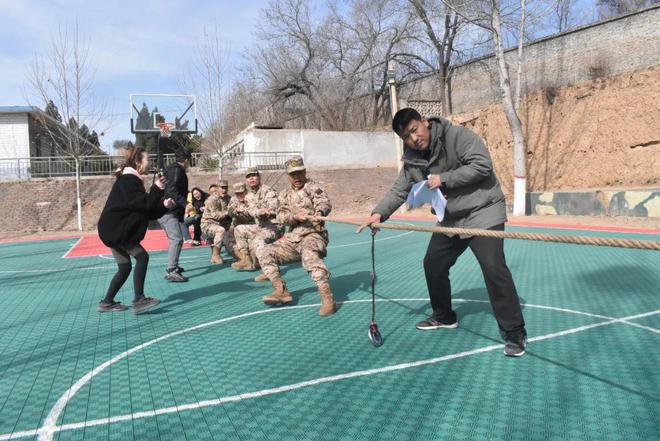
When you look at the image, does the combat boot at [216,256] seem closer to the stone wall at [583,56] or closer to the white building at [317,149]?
the white building at [317,149]

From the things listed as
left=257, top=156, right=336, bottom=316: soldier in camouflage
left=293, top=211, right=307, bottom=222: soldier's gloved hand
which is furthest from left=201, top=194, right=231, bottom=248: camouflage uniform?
left=293, top=211, right=307, bottom=222: soldier's gloved hand

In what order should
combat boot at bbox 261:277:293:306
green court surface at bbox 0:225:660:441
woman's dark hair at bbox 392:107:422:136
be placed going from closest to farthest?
1. green court surface at bbox 0:225:660:441
2. woman's dark hair at bbox 392:107:422:136
3. combat boot at bbox 261:277:293:306

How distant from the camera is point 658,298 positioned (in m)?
5.58

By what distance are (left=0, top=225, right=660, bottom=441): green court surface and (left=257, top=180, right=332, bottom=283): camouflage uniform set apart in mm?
560

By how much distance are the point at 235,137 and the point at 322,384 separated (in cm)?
3118

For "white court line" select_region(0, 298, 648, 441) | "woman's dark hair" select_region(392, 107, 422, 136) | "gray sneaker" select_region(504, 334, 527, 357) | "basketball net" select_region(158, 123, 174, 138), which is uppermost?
"basketball net" select_region(158, 123, 174, 138)

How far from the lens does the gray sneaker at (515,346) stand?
3912mm

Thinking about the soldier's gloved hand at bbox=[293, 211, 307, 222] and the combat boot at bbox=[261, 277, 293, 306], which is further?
the combat boot at bbox=[261, 277, 293, 306]

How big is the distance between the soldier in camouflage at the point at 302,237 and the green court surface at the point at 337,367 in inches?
12.8

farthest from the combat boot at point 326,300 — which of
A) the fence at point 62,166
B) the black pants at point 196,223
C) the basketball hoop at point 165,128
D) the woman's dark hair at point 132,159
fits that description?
the basketball hoop at point 165,128

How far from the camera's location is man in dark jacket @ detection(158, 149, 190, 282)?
7984 millimetres

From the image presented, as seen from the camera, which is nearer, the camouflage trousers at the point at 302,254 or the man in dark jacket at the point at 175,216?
the camouflage trousers at the point at 302,254

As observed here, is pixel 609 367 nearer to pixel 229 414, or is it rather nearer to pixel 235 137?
pixel 229 414

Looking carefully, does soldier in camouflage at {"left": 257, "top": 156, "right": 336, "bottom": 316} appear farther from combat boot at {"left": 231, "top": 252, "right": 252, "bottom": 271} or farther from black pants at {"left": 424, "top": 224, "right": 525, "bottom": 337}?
combat boot at {"left": 231, "top": 252, "right": 252, "bottom": 271}
